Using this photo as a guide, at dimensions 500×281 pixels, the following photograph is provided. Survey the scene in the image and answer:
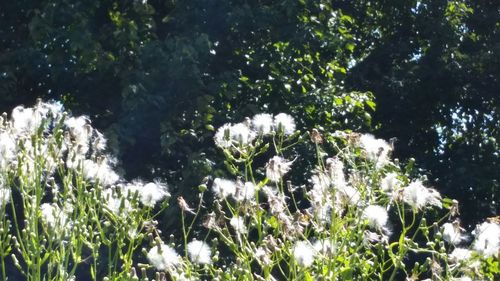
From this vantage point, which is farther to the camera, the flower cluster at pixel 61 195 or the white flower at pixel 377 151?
the flower cluster at pixel 61 195

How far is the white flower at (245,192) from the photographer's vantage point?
4441 millimetres

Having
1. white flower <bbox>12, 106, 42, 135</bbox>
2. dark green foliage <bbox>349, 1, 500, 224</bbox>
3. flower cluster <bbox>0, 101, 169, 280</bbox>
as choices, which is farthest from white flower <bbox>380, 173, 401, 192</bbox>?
dark green foliage <bbox>349, 1, 500, 224</bbox>

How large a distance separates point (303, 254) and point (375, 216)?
1.08 feet

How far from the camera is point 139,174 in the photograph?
8.80 meters

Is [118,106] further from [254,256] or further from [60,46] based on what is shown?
[254,256]

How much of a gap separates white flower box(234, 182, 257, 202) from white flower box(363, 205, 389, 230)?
457 mm

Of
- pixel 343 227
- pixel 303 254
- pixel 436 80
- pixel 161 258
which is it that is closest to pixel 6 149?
pixel 161 258

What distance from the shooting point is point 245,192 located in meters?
4.45

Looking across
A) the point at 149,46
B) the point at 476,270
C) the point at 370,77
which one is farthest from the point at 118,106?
the point at 476,270

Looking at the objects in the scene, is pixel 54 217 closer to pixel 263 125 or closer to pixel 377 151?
pixel 263 125

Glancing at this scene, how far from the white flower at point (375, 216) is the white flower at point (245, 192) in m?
0.46

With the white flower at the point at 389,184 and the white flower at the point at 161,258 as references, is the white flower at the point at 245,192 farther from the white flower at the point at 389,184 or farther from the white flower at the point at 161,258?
the white flower at the point at 389,184

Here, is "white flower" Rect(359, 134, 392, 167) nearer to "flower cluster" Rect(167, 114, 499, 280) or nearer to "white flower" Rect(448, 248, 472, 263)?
"flower cluster" Rect(167, 114, 499, 280)

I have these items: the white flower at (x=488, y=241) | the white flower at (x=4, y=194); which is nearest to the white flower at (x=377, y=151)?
the white flower at (x=488, y=241)
